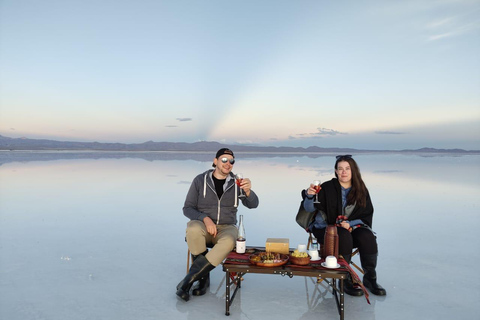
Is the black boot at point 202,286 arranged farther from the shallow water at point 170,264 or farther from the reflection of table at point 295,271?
the reflection of table at point 295,271

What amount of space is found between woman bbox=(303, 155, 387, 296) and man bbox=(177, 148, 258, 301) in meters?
0.72

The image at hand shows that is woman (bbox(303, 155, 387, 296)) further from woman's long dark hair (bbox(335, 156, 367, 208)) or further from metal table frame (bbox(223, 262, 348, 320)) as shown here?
metal table frame (bbox(223, 262, 348, 320))

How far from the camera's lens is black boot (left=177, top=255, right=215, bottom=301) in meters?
3.70

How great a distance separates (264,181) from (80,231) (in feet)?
25.5

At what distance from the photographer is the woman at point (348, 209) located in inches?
156

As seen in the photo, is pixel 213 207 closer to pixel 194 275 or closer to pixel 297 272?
pixel 194 275

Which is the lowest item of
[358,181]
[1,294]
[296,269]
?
[1,294]

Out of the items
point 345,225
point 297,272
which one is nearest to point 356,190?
point 345,225

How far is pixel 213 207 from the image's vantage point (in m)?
4.27

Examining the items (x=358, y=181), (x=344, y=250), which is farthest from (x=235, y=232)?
(x=358, y=181)

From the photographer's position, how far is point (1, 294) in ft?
12.4

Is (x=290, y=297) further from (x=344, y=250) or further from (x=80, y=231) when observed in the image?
(x=80, y=231)

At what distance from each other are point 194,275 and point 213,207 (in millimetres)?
802

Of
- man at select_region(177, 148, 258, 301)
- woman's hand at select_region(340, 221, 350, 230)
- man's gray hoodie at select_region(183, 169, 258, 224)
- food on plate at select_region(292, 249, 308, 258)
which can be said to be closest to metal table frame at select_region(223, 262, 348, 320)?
food on plate at select_region(292, 249, 308, 258)
